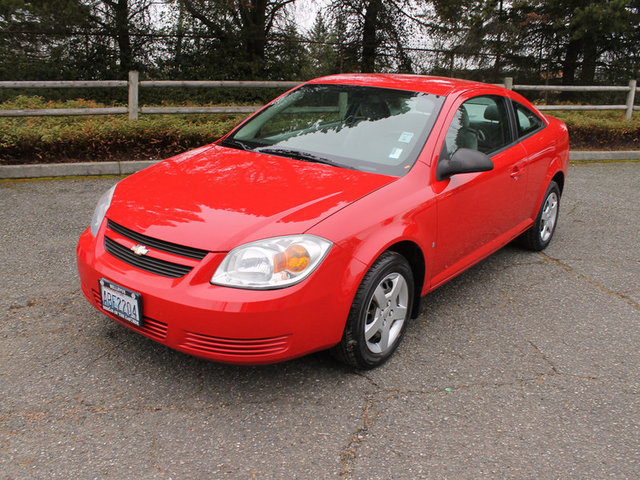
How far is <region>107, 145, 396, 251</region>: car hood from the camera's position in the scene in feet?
9.46

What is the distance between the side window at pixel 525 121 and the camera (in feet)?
15.8

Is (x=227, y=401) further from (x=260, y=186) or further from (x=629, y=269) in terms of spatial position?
(x=629, y=269)

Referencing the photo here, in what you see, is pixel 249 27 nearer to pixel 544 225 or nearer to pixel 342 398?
pixel 544 225

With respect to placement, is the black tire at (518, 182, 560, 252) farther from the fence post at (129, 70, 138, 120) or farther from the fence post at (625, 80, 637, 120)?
the fence post at (625, 80, 637, 120)

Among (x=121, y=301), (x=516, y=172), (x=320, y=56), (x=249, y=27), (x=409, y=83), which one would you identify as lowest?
(x=121, y=301)

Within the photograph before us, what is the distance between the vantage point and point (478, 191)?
3953mm

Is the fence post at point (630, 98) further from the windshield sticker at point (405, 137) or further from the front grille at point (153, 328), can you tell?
the front grille at point (153, 328)

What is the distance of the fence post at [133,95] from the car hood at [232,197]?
4996 millimetres

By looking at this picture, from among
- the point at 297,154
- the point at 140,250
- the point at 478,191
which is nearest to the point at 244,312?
the point at 140,250

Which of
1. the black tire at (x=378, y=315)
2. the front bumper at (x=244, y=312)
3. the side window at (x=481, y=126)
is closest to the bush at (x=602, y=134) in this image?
the side window at (x=481, y=126)

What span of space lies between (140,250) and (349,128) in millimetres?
1650

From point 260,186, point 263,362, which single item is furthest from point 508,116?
point 263,362

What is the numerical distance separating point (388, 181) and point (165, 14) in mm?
13053

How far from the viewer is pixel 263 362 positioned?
9.23 feet
